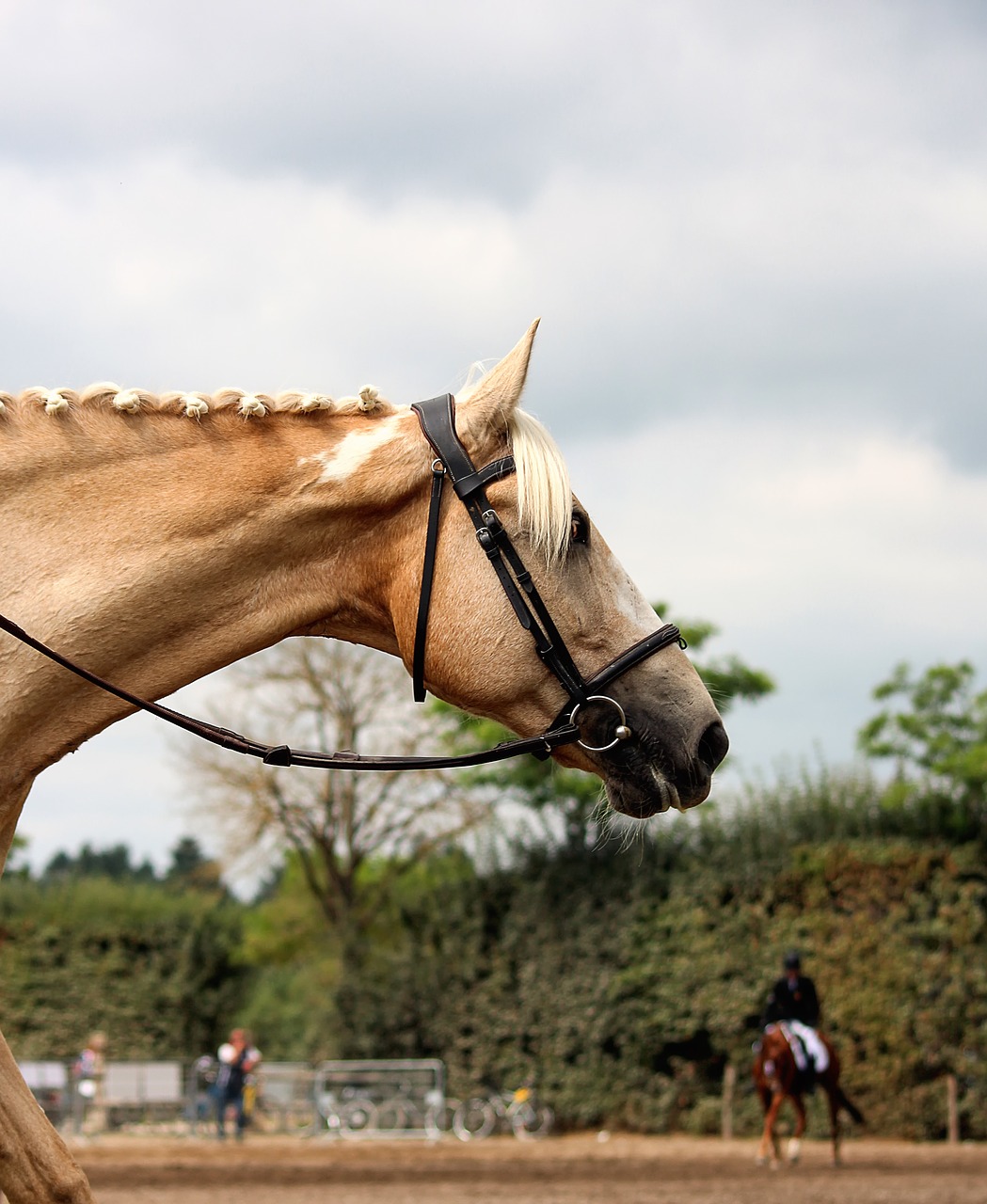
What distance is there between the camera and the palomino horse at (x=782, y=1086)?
15.2 m

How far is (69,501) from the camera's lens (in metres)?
3.30

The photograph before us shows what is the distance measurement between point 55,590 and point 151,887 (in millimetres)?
25025

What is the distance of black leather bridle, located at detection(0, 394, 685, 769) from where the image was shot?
3.33 m

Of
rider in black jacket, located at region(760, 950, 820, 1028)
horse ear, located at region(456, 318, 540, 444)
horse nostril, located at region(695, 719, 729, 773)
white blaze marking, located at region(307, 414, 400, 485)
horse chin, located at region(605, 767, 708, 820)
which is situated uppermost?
horse ear, located at region(456, 318, 540, 444)

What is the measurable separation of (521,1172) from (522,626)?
13015 millimetres

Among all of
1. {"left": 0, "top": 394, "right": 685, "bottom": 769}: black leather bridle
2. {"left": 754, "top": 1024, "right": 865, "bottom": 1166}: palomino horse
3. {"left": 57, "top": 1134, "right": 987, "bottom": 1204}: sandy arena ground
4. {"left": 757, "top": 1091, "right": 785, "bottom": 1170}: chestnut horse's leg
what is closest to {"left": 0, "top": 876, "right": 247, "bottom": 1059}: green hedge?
{"left": 57, "top": 1134, "right": 987, "bottom": 1204}: sandy arena ground

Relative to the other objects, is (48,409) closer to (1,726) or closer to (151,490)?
(151,490)

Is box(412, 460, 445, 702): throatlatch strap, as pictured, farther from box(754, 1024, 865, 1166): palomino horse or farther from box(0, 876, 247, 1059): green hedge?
box(0, 876, 247, 1059): green hedge

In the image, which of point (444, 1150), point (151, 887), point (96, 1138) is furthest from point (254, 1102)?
point (151, 887)

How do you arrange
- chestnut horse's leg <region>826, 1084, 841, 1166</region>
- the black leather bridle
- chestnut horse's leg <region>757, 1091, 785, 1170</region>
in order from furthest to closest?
1. chestnut horse's leg <region>826, 1084, 841, 1166</region>
2. chestnut horse's leg <region>757, 1091, 785, 1170</region>
3. the black leather bridle

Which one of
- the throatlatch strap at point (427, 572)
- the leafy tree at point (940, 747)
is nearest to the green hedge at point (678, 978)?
the leafy tree at point (940, 747)

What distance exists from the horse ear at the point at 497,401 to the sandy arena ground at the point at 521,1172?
31.5 feet

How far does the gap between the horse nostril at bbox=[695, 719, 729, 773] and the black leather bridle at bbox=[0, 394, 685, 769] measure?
7.6 inches

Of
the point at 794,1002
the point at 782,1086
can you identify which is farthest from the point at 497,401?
the point at 794,1002
